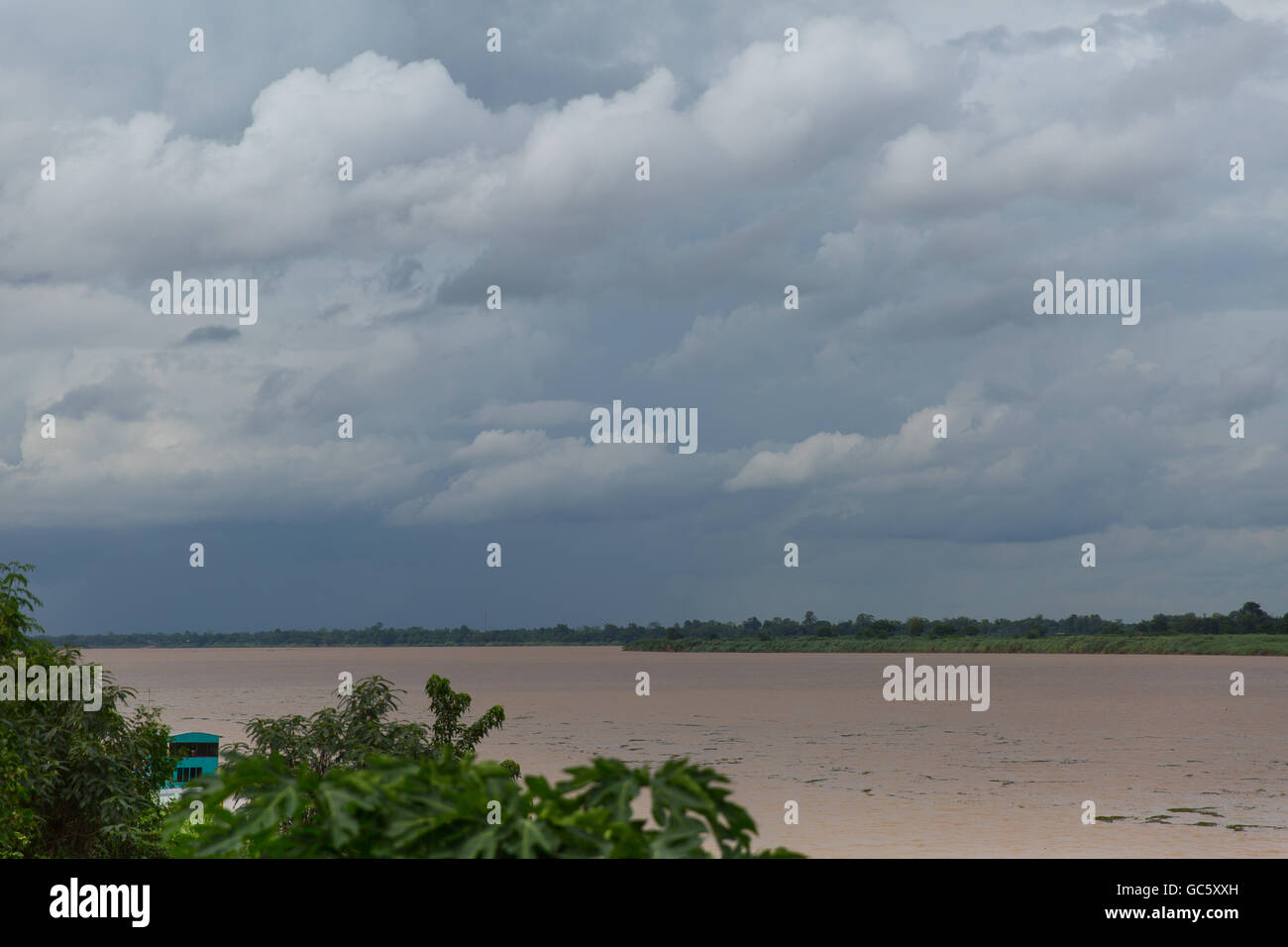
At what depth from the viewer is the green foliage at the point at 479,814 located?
7.27ft

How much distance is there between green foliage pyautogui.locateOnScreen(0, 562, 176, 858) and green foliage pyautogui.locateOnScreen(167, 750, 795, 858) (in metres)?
15.6

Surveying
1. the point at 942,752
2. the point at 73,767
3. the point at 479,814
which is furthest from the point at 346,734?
the point at 942,752

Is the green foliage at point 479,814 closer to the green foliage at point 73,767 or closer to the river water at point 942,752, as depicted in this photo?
the river water at point 942,752

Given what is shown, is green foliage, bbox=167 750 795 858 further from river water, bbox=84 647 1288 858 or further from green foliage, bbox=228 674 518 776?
green foliage, bbox=228 674 518 776

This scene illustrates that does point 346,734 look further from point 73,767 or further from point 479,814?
point 479,814

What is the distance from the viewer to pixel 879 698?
13000cm

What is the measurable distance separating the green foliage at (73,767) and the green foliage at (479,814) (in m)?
15.6

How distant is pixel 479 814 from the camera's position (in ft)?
7.66

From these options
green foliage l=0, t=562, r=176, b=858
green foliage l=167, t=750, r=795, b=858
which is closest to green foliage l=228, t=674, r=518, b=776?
green foliage l=0, t=562, r=176, b=858

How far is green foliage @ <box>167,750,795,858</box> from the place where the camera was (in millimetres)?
2215
